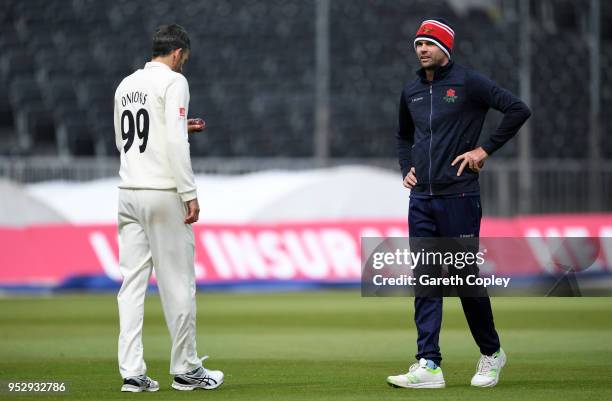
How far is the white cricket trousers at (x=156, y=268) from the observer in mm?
8305

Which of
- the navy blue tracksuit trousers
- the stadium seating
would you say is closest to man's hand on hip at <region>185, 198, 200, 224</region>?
the navy blue tracksuit trousers

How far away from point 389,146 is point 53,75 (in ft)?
31.4

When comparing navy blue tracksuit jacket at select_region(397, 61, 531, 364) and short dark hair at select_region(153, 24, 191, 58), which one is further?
navy blue tracksuit jacket at select_region(397, 61, 531, 364)

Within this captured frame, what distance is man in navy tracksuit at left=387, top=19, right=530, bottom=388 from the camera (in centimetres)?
845

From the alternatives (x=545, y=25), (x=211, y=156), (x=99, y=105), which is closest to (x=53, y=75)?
(x=99, y=105)

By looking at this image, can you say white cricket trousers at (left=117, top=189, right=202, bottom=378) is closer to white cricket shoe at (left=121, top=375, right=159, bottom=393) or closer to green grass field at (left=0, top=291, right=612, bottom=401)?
white cricket shoe at (left=121, top=375, right=159, bottom=393)

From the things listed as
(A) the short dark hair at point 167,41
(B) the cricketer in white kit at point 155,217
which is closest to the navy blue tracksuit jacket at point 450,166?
(B) the cricketer in white kit at point 155,217

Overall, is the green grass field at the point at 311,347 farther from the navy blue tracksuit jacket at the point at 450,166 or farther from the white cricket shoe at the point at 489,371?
the navy blue tracksuit jacket at the point at 450,166

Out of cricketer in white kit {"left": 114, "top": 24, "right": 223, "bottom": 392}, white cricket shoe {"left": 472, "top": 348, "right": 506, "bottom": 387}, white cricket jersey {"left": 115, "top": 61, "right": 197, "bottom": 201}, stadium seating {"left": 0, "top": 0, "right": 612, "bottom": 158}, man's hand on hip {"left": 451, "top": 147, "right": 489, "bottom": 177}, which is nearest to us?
white cricket jersey {"left": 115, "top": 61, "right": 197, "bottom": 201}

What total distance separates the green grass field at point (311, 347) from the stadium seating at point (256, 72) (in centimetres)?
1754

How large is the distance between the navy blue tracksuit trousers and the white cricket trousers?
4.55 ft

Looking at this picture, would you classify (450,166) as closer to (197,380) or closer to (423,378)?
(423,378)

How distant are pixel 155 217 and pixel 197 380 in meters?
1.03

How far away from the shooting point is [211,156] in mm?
37344
